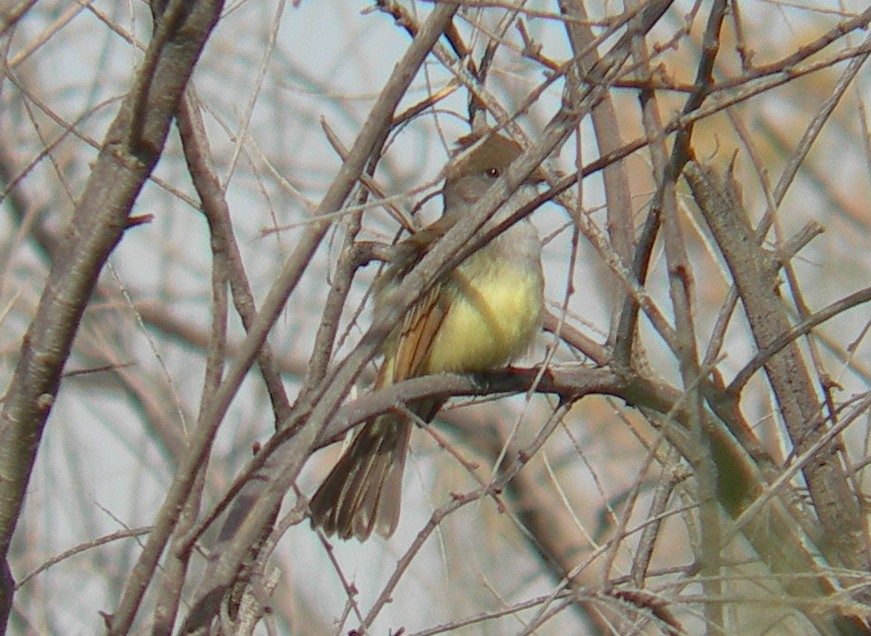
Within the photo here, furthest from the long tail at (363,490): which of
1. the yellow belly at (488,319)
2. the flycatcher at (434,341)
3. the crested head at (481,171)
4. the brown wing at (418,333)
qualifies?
the crested head at (481,171)

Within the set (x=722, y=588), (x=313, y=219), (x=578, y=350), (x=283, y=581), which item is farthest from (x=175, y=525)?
(x=283, y=581)

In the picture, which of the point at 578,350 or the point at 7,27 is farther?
the point at 578,350

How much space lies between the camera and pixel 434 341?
4.55 metres

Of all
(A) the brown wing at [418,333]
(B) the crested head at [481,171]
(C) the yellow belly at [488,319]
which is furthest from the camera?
(B) the crested head at [481,171]

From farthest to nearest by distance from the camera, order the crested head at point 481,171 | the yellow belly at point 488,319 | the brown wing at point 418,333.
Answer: the crested head at point 481,171 → the brown wing at point 418,333 → the yellow belly at point 488,319

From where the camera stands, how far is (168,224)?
564 cm

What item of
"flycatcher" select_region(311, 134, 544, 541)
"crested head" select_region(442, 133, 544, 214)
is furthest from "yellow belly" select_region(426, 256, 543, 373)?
"crested head" select_region(442, 133, 544, 214)

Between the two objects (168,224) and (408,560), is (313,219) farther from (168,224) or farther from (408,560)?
(168,224)

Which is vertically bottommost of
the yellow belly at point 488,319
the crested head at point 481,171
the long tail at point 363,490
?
the long tail at point 363,490

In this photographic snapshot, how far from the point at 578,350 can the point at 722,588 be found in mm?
1023

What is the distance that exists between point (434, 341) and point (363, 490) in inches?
21.0

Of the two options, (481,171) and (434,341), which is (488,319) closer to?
(434,341)

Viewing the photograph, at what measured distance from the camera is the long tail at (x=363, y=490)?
440cm

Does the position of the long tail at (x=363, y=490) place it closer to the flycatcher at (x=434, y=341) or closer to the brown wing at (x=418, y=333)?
the flycatcher at (x=434, y=341)
